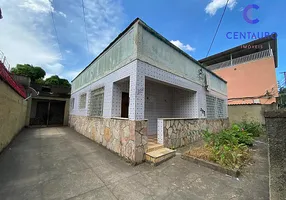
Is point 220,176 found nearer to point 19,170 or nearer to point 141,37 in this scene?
point 141,37

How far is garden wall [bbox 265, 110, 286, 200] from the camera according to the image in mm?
1457

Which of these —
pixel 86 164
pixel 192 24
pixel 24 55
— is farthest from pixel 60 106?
pixel 192 24

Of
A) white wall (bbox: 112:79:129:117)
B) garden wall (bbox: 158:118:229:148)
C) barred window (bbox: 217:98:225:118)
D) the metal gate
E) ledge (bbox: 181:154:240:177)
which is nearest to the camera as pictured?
ledge (bbox: 181:154:240:177)

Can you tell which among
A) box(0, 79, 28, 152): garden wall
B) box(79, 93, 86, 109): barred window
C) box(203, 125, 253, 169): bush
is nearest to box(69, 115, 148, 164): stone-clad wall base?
box(203, 125, 253, 169): bush

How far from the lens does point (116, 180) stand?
8.69ft

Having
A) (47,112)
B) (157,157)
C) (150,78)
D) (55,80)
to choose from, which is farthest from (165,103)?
(55,80)

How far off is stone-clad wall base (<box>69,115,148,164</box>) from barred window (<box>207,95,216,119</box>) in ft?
18.3

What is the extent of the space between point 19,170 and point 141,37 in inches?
197

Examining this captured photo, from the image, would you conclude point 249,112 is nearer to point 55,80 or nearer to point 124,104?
point 124,104

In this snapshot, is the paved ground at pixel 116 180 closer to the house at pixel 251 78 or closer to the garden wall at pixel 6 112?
the garden wall at pixel 6 112

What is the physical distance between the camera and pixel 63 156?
4.05 m

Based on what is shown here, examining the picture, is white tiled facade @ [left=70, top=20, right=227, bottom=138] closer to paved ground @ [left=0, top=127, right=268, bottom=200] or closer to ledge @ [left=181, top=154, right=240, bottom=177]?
paved ground @ [left=0, top=127, right=268, bottom=200]

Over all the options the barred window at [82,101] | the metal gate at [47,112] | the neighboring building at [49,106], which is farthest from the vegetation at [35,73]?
the barred window at [82,101]

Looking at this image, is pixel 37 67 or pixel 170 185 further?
pixel 37 67
